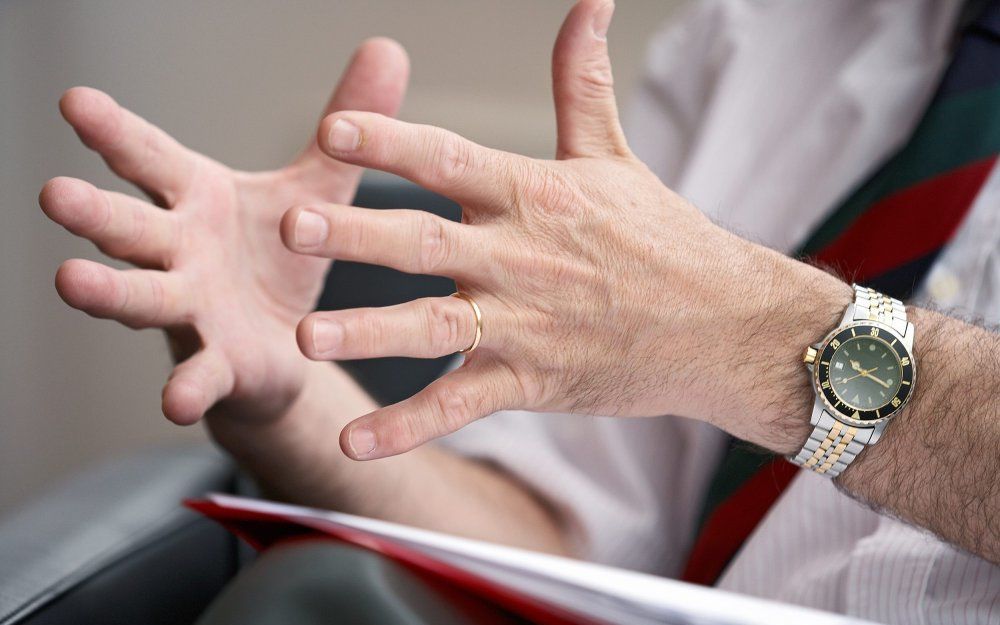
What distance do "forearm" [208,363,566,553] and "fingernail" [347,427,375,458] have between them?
0.64ft

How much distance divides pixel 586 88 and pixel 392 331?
178mm

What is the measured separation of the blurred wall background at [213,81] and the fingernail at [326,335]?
1251 mm

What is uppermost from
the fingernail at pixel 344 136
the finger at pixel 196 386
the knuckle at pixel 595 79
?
the fingernail at pixel 344 136

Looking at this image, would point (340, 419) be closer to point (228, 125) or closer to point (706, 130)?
point (706, 130)

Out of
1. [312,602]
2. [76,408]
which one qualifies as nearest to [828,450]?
[312,602]

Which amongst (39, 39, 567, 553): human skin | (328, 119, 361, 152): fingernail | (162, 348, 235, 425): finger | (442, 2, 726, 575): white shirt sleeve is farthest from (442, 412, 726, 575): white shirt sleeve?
(328, 119, 361, 152): fingernail

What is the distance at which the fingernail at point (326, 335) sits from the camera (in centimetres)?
33

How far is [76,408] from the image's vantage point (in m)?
1.64

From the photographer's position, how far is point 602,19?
0.42 m

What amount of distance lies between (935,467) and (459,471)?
41 cm

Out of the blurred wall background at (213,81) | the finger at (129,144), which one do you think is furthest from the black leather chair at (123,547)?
the blurred wall background at (213,81)

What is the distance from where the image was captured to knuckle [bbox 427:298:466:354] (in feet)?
1.16

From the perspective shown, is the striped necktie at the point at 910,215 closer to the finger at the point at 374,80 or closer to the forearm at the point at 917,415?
the forearm at the point at 917,415

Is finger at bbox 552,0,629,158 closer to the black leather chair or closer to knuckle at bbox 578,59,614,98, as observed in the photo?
knuckle at bbox 578,59,614,98
